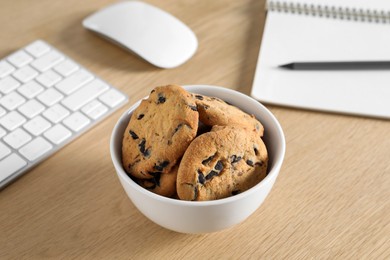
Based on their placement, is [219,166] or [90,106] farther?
[90,106]

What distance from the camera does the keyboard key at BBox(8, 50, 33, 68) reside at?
77 centimetres

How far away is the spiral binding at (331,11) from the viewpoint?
34.3 inches

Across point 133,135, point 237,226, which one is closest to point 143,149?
point 133,135

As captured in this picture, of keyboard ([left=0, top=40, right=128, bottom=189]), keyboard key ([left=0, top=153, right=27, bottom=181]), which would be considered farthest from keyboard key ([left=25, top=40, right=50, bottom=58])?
keyboard key ([left=0, top=153, right=27, bottom=181])

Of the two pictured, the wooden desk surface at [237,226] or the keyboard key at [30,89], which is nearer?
the wooden desk surface at [237,226]

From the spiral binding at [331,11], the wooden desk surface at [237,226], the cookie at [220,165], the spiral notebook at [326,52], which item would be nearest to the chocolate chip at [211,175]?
the cookie at [220,165]

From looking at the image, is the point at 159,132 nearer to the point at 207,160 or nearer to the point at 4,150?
the point at 207,160

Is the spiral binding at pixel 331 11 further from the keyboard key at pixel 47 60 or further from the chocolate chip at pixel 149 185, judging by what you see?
the chocolate chip at pixel 149 185

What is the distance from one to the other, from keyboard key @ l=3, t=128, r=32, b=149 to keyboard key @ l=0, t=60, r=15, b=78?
13 centimetres

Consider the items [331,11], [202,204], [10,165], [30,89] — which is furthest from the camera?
[331,11]

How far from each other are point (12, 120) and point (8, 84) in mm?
79

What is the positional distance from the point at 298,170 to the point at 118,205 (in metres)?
0.22

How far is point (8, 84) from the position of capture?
74cm

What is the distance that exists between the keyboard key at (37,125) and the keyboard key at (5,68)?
11cm
